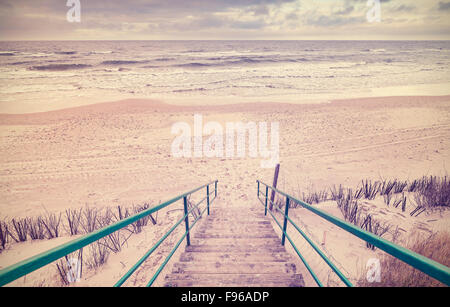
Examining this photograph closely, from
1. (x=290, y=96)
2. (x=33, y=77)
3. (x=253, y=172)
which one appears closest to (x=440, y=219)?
(x=253, y=172)

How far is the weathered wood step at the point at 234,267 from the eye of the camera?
262 centimetres

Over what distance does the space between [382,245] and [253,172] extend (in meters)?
7.33

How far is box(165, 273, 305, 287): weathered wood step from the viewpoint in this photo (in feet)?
7.83

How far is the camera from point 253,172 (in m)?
8.51

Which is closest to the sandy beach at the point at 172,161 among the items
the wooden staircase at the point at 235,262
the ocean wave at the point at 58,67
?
the wooden staircase at the point at 235,262

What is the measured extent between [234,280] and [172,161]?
7062 millimetres

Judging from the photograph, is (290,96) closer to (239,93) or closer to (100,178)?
(239,93)

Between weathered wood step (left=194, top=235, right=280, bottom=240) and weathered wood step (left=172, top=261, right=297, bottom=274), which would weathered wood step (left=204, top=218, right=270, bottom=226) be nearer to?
weathered wood step (left=194, top=235, right=280, bottom=240)

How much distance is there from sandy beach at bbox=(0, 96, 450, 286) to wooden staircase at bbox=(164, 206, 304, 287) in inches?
44.5

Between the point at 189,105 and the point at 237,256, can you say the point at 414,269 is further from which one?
the point at 189,105

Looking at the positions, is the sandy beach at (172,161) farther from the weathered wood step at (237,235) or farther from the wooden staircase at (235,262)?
the wooden staircase at (235,262)

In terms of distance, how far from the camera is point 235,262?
112 inches

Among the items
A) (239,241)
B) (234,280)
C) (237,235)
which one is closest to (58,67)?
(237,235)
